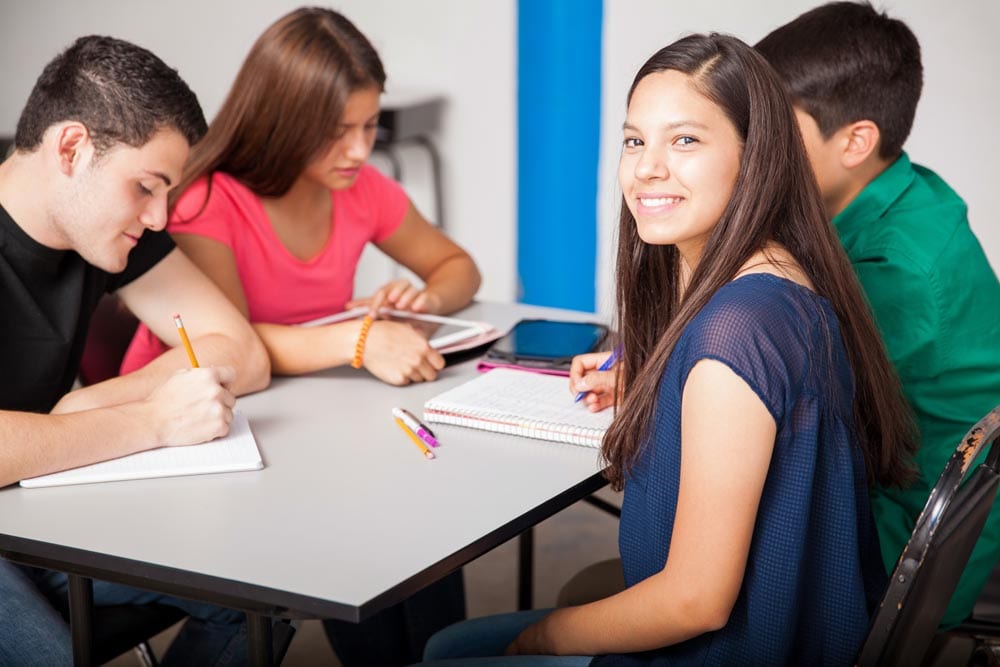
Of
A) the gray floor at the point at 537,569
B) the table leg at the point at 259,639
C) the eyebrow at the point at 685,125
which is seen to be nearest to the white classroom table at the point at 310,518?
the table leg at the point at 259,639

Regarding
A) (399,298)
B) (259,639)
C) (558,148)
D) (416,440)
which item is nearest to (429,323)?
(399,298)

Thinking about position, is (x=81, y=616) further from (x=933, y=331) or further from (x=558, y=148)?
(x=558, y=148)

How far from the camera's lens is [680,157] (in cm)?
133

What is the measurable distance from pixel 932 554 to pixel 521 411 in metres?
0.67

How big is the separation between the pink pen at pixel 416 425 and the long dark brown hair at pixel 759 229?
0.28 meters

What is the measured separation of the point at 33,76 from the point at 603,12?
2.59 m

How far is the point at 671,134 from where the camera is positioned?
1.33 metres

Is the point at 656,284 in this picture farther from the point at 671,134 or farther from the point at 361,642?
the point at 361,642

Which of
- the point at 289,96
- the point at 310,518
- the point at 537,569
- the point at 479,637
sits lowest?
the point at 537,569

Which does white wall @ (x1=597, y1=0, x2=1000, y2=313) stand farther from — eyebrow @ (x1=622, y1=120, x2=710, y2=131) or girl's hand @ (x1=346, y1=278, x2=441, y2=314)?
eyebrow @ (x1=622, y1=120, x2=710, y2=131)

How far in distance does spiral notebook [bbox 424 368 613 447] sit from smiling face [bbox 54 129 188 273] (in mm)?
Result: 483

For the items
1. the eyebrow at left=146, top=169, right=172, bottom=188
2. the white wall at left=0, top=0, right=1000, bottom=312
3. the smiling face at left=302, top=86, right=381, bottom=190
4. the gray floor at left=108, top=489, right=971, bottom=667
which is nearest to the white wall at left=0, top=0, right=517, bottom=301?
the white wall at left=0, top=0, right=1000, bottom=312

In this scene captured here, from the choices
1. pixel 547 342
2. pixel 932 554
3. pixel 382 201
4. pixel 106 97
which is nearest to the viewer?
pixel 932 554

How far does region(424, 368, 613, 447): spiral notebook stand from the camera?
1.58 meters
